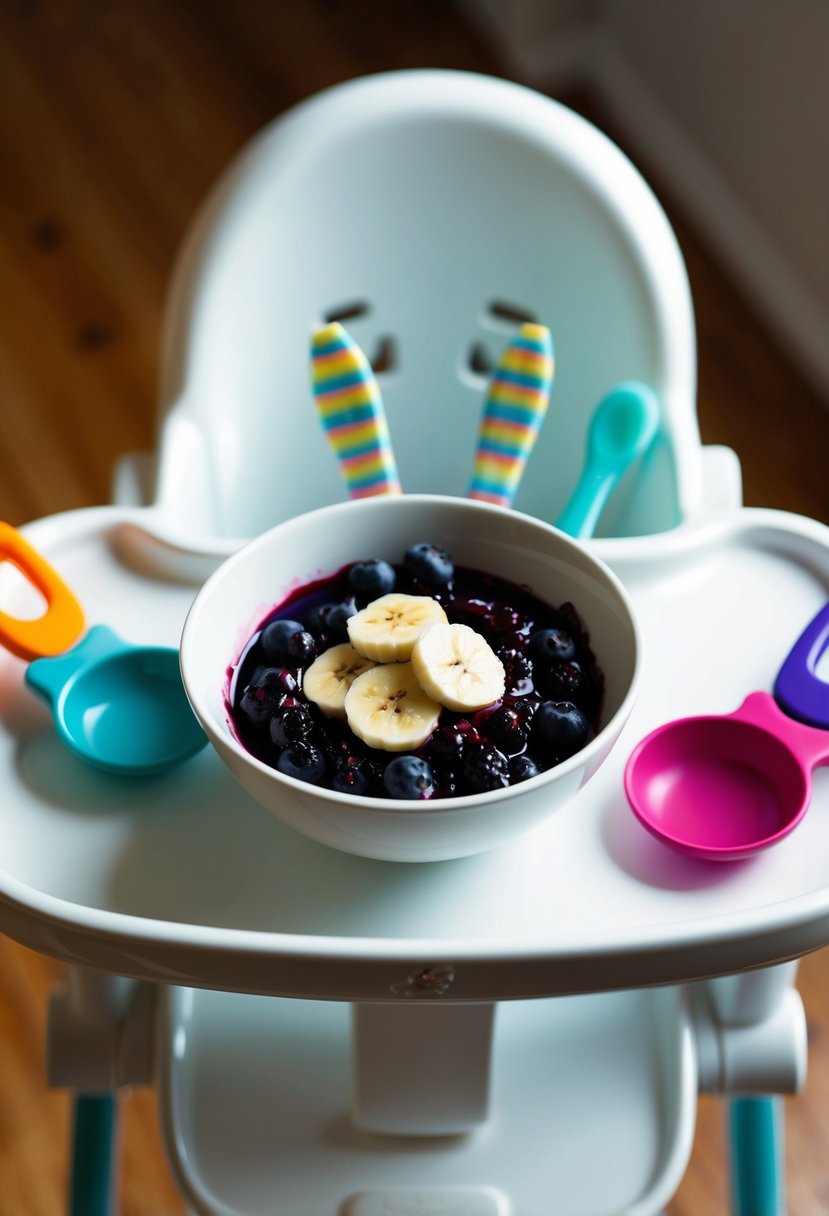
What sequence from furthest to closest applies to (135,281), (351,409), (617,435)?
(135,281), (617,435), (351,409)

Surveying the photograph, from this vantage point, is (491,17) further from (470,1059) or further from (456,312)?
(470,1059)

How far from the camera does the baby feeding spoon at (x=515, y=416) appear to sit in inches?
38.2

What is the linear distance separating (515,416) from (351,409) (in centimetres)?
12

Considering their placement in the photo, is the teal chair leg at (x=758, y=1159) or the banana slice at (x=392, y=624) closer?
the banana slice at (x=392, y=624)

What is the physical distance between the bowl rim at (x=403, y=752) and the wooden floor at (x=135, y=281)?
966 mm

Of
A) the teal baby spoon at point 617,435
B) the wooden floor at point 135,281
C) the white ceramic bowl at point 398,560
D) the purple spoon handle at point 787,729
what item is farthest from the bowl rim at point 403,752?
the wooden floor at point 135,281

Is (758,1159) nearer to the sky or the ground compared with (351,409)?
nearer to the ground

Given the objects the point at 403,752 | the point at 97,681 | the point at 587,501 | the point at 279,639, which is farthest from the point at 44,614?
the point at 587,501

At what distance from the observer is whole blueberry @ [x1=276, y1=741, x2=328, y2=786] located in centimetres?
69

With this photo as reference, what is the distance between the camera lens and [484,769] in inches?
26.8

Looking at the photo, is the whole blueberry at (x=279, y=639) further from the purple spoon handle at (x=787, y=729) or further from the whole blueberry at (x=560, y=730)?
the purple spoon handle at (x=787, y=729)

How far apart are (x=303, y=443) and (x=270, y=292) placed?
0.49 ft

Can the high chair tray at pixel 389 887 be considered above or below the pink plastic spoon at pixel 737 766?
below

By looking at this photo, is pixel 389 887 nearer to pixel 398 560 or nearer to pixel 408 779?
pixel 408 779
